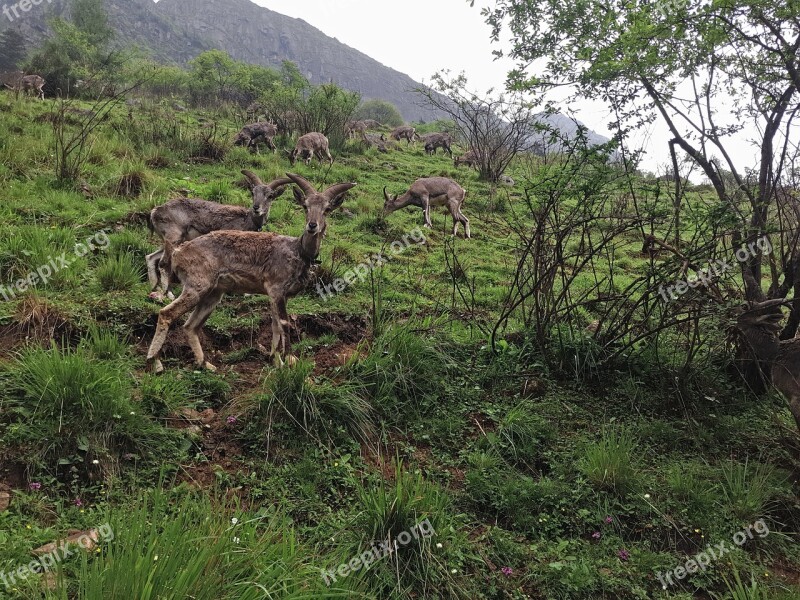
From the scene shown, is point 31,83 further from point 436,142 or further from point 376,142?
point 436,142

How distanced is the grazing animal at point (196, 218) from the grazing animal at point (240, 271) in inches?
64.7

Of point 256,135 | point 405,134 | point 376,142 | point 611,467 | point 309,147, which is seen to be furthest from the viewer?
point 405,134

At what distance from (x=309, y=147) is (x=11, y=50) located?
156 ft

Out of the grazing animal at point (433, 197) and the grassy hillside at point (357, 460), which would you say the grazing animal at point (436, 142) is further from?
the grassy hillside at point (357, 460)

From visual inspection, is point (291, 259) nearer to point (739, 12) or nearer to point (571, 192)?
point (571, 192)

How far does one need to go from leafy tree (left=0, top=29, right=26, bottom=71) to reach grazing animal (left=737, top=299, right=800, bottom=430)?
57.9 meters

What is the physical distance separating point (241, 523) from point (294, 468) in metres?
1.20

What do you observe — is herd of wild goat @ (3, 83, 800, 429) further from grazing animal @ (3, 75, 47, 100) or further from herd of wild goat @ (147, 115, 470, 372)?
grazing animal @ (3, 75, 47, 100)

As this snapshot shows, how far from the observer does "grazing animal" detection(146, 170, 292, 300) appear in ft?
24.2

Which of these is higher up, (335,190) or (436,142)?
(436,142)

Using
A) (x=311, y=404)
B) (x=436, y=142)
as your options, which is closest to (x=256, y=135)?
(x=436, y=142)

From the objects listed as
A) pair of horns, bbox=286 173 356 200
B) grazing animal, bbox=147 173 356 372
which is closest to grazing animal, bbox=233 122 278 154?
pair of horns, bbox=286 173 356 200

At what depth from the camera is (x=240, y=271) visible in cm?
583

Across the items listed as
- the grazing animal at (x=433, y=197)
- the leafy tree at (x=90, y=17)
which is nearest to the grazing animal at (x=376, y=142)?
the grazing animal at (x=433, y=197)
